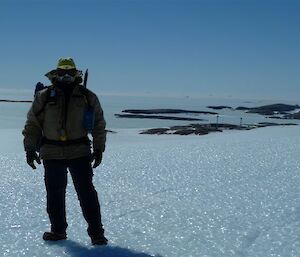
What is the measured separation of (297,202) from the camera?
5.55 m

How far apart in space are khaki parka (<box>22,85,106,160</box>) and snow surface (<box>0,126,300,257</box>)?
0.87m

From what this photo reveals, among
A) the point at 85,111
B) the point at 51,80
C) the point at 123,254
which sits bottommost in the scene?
the point at 123,254

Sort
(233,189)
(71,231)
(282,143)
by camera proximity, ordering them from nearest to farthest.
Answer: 1. (71,231)
2. (233,189)
3. (282,143)

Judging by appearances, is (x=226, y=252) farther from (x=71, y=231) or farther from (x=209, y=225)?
(x=71, y=231)

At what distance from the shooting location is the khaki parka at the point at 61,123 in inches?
154

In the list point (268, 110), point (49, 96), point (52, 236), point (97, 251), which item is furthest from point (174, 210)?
point (268, 110)

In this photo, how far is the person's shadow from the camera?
387cm

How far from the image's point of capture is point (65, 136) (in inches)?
155

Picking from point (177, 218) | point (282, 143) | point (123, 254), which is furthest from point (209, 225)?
point (282, 143)

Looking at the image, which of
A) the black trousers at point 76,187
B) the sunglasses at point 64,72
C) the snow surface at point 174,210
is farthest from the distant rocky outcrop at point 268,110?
the sunglasses at point 64,72

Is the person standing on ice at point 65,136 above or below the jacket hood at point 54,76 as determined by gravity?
below

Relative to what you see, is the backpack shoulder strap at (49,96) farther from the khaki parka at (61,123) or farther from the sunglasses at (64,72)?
the sunglasses at (64,72)

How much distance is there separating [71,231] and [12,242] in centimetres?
60

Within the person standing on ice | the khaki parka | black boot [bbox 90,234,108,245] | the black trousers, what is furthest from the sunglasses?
black boot [bbox 90,234,108,245]
